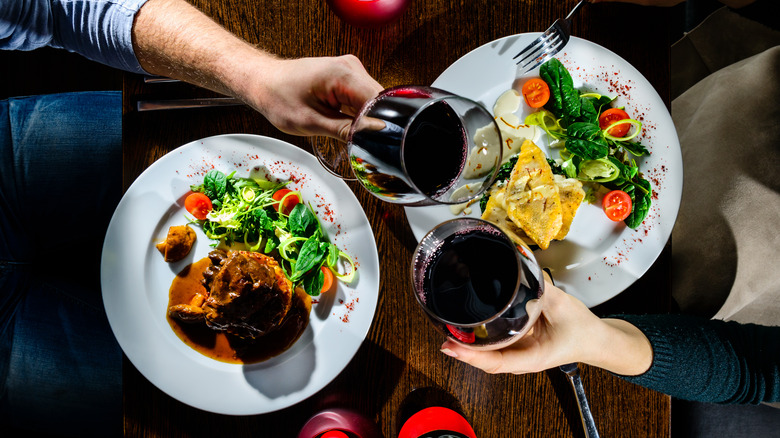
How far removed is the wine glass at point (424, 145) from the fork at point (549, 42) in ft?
1.98

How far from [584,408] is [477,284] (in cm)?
79

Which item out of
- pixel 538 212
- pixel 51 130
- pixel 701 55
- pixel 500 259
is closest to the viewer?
pixel 500 259

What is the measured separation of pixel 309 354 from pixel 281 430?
0.33 meters

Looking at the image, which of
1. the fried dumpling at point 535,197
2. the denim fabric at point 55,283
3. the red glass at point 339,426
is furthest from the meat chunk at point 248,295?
the fried dumpling at point 535,197

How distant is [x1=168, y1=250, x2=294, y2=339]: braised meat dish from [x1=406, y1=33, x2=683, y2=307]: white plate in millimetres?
536

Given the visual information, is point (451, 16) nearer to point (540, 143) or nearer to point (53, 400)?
point (540, 143)

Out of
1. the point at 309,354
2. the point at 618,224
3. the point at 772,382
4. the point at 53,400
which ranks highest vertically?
the point at 618,224

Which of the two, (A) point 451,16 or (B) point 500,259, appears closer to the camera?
(B) point 500,259

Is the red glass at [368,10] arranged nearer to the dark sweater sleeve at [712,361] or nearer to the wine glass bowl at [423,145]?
the wine glass bowl at [423,145]

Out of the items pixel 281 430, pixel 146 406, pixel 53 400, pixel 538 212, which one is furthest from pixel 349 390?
pixel 53 400

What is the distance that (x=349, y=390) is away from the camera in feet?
5.82

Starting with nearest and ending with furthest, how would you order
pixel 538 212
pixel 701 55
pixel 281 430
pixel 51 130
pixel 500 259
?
pixel 500 259, pixel 538 212, pixel 281 430, pixel 51 130, pixel 701 55

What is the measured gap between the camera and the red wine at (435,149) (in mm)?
1191

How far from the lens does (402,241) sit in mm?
1752
